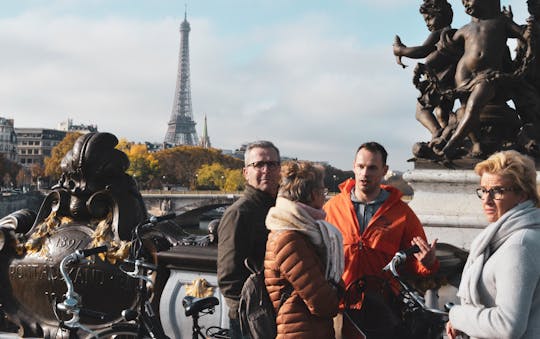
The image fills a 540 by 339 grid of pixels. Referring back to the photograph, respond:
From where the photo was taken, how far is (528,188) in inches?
101

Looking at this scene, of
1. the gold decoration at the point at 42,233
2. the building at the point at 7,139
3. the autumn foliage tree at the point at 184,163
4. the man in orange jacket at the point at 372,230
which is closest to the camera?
the man in orange jacket at the point at 372,230

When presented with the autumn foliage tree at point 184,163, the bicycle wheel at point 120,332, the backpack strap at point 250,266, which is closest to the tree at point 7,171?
the autumn foliage tree at point 184,163

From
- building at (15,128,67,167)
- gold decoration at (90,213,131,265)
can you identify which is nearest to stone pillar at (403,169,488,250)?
gold decoration at (90,213,131,265)

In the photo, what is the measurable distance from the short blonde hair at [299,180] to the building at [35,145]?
12664 cm

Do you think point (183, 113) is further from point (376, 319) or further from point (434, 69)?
point (376, 319)

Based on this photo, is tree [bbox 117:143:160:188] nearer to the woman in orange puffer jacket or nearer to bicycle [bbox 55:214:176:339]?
bicycle [bbox 55:214:176:339]

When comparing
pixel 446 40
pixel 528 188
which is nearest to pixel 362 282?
pixel 528 188

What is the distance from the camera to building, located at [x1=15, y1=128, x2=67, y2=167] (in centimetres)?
12344

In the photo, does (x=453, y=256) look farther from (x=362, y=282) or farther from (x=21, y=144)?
(x=21, y=144)

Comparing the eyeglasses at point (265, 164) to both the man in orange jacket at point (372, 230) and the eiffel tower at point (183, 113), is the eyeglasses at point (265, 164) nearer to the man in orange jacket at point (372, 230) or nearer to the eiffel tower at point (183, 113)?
the man in orange jacket at point (372, 230)

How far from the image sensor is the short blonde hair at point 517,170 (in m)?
2.57

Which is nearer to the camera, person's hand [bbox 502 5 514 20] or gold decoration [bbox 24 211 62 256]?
gold decoration [bbox 24 211 62 256]

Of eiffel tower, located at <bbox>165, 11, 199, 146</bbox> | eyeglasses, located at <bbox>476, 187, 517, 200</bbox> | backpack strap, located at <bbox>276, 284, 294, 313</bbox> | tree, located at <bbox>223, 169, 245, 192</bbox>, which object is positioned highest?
eiffel tower, located at <bbox>165, 11, 199, 146</bbox>

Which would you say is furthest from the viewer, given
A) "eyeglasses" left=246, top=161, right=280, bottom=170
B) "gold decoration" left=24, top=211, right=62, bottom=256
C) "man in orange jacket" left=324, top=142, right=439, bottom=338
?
"gold decoration" left=24, top=211, right=62, bottom=256
